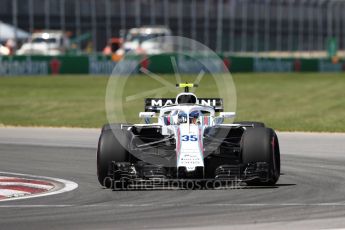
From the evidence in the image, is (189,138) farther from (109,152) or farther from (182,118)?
(109,152)

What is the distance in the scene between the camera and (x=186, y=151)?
15086mm

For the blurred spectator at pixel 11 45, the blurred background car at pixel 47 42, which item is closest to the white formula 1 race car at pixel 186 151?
the blurred spectator at pixel 11 45

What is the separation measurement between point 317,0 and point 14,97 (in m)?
38.8

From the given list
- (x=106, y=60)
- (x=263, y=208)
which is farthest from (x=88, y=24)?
(x=263, y=208)

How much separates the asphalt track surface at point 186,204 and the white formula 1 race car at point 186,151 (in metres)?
0.30

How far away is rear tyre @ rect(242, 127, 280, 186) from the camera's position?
1552 cm

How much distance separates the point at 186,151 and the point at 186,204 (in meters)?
1.66

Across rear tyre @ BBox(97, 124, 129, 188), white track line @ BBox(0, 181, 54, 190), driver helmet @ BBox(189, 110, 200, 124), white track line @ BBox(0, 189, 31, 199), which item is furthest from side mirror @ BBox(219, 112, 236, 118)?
white track line @ BBox(0, 189, 31, 199)

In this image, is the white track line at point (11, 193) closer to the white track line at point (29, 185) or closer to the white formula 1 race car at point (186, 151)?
the white track line at point (29, 185)

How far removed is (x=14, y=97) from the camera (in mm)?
43062

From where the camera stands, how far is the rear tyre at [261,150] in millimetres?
15516

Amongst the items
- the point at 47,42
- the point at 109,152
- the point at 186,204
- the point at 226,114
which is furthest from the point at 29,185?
the point at 47,42

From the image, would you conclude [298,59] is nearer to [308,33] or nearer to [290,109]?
[308,33]

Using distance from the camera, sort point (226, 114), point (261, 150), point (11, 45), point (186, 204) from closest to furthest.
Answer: point (186, 204), point (261, 150), point (226, 114), point (11, 45)
